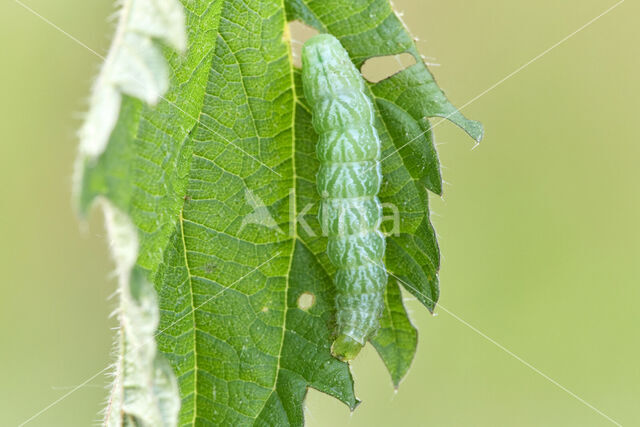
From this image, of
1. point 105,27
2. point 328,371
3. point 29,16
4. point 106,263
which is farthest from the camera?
point 106,263

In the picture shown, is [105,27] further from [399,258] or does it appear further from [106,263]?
[399,258]

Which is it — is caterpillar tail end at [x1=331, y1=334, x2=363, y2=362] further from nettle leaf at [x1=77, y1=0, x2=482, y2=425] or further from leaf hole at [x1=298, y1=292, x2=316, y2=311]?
leaf hole at [x1=298, y1=292, x2=316, y2=311]

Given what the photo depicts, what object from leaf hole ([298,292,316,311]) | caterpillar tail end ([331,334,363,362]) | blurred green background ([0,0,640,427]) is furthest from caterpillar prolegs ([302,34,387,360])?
blurred green background ([0,0,640,427])

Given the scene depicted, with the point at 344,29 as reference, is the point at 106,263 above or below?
below

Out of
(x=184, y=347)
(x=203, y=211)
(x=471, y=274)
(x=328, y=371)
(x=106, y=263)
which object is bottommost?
(x=471, y=274)

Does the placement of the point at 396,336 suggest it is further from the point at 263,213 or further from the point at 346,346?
the point at 263,213

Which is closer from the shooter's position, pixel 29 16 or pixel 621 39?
pixel 29 16

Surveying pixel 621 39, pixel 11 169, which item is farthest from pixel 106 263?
pixel 621 39

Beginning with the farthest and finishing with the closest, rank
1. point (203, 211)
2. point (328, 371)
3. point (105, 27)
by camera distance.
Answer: point (105, 27), point (328, 371), point (203, 211)
